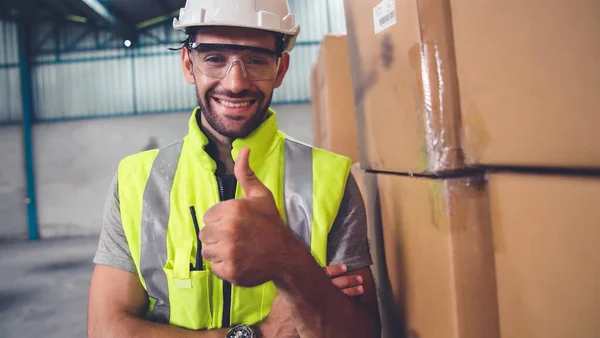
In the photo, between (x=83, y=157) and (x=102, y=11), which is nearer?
(x=102, y=11)

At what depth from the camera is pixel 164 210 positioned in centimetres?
109

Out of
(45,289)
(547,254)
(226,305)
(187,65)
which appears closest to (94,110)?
(45,289)

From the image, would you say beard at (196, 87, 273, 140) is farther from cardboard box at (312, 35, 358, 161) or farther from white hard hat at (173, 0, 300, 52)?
cardboard box at (312, 35, 358, 161)

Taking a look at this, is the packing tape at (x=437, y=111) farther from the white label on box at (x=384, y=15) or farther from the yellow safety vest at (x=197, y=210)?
the yellow safety vest at (x=197, y=210)

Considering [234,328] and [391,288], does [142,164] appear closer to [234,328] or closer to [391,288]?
[234,328]

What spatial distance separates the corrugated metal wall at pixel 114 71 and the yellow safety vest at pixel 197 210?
7008 millimetres

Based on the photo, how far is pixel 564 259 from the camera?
531 mm

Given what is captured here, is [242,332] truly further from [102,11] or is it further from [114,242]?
[102,11]

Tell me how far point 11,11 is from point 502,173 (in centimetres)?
995

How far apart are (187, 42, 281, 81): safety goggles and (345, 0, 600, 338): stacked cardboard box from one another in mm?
309

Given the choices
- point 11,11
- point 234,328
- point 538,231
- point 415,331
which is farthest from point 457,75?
point 11,11

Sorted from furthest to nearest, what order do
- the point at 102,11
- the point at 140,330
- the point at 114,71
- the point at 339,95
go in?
the point at 114,71, the point at 102,11, the point at 339,95, the point at 140,330

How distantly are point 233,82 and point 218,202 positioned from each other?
34 centimetres

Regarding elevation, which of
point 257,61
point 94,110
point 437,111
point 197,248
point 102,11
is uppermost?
point 102,11
